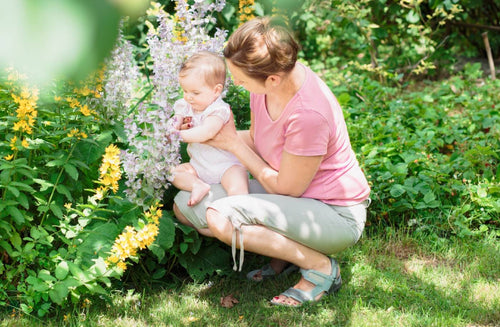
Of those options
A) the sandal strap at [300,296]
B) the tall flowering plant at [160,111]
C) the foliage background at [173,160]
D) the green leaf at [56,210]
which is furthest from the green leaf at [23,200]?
the sandal strap at [300,296]

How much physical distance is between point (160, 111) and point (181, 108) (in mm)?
276

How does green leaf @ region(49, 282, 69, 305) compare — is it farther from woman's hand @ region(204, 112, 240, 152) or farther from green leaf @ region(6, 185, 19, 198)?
woman's hand @ region(204, 112, 240, 152)

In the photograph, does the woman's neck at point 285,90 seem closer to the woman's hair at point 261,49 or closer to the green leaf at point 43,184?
the woman's hair at point 261,49

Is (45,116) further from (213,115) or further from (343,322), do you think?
(343,322)

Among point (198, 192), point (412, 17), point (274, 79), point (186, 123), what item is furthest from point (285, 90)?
point (412, 17)

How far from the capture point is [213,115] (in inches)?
103

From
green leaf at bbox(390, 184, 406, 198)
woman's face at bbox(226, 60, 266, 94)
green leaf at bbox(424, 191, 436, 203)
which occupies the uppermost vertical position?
woman's face at bbox(226, 60, 266, 94)

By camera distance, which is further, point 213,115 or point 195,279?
point 195,279

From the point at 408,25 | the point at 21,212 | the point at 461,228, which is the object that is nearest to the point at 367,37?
the point at 408,25

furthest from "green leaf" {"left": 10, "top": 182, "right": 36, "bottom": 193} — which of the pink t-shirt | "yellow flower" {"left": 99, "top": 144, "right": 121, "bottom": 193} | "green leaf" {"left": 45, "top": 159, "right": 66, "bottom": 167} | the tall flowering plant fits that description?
the pink t-shirt

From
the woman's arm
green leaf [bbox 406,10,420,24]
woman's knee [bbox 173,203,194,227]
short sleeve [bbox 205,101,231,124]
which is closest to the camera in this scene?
the woman's arm

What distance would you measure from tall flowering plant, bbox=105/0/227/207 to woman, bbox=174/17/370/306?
23cm

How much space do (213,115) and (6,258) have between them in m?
1.11

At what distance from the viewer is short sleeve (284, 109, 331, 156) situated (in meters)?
2.45
